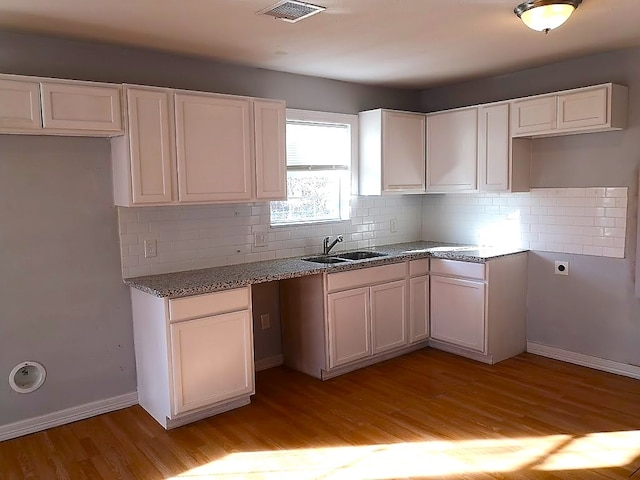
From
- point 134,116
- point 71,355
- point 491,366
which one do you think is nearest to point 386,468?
point 491,366

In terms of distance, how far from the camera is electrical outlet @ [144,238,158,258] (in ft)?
12.1

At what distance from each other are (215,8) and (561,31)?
7.14 ft

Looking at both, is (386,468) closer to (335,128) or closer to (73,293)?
(73,293)

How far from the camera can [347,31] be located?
326 cm

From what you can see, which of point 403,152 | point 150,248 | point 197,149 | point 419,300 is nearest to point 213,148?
point 197,149

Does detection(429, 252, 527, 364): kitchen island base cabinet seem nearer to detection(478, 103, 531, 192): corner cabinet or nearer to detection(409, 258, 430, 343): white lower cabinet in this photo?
detection(409, 258, 430, 343): white lower cabinet

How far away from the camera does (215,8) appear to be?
2.79m

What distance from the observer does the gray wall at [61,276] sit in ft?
10.5

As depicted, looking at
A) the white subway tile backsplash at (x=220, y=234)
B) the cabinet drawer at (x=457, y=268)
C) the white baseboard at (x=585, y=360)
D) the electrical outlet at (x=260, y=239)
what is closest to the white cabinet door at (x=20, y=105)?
the white subway tile backsplash at (x=220, y=234)

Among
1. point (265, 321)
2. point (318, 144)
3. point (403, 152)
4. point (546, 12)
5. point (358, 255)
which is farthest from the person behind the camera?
point (403, 152)

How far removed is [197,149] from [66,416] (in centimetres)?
194

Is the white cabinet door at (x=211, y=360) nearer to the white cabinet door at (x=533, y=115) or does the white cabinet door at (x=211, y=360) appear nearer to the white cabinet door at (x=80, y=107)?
the white cabinet door at (x=80, y=107)

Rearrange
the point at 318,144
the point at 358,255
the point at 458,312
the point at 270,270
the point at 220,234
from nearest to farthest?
the point at 270,270 → the point at 220,234 → the point at 458,312 → the point at 318,144 → the point at 358,255

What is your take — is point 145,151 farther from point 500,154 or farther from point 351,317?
point 500,154
